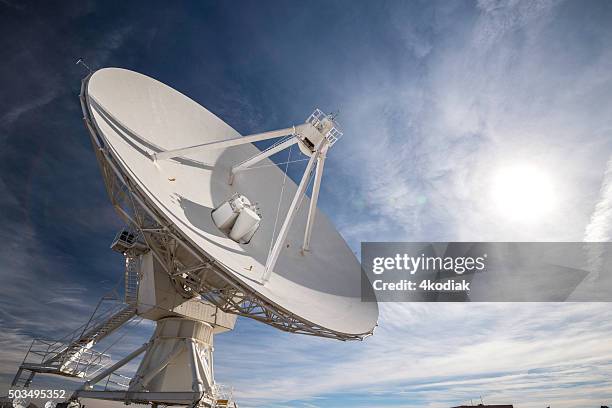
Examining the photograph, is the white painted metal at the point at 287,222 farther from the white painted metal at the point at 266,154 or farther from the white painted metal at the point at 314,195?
the white painted metal at the point at 266,154

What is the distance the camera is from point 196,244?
13.5 m

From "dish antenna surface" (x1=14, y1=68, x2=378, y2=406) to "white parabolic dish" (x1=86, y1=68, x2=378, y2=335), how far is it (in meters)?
0.06

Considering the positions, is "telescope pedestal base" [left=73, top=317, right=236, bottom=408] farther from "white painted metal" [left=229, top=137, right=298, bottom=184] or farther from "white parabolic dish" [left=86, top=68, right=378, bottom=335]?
"white painted metal" [left=229, top=137, right=298, bottom=184]

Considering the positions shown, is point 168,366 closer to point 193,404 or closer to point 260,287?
point 193,404

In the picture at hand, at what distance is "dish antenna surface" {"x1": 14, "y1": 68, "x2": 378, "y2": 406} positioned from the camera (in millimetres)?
14648

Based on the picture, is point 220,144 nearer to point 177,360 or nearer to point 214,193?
point 214,193

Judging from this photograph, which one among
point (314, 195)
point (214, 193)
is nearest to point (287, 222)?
point (314, 195)

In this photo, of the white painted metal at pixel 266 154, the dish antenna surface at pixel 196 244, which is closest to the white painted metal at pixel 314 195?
the dish antenna surface at pixel 196 244

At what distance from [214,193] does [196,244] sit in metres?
6.53

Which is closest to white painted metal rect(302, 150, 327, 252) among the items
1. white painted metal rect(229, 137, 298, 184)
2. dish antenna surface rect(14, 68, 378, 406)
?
dish antenna surface rect(14, 68, 378, 406)

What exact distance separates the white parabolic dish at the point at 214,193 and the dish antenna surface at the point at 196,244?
65mm

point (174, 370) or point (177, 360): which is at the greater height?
point (177, 360)

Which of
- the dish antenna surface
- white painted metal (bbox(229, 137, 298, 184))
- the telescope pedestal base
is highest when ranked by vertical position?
white painted metal (bbox(229, 137, 298, 184))

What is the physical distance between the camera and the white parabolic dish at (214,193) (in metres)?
14.8
